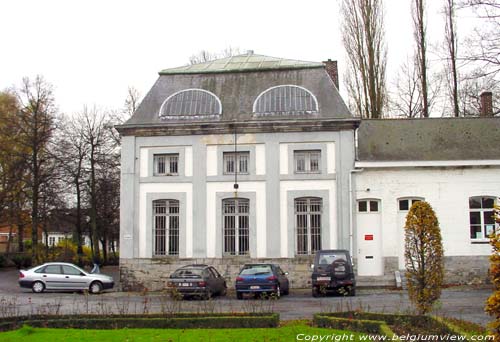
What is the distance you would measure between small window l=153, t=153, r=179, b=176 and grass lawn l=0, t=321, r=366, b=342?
49.6 ft

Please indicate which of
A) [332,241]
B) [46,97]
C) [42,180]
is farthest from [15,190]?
[332,241]

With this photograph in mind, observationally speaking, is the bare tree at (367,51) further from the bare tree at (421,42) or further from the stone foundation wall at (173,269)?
the stone foundation wall at (173,269)

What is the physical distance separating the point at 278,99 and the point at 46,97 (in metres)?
20.2

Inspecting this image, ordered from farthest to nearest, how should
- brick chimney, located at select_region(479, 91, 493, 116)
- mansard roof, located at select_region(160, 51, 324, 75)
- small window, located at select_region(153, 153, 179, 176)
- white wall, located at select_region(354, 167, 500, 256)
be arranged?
brick chimney, located at select_region(479, 91, 493, 116)
mansard roof, located at select_region(160, 51, 324, 75)
small window, located at select_region(153, 153, 179, 176)
white wall, located at select_region(354, 167, 500, 256)

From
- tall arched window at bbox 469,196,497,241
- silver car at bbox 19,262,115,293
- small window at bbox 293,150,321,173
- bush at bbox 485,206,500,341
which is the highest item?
small window at bbox 293,150,321,173

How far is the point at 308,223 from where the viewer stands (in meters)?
26.0

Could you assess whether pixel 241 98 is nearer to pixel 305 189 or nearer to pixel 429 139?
pixel 305 189

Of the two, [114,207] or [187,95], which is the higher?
[187,95]

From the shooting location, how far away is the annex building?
83.6ft

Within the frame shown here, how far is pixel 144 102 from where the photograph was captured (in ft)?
92.0

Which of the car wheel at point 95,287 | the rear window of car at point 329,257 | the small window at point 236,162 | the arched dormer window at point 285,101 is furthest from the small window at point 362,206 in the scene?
the car wheel at point 95,287

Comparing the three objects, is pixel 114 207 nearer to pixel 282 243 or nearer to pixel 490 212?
pixel 282 243

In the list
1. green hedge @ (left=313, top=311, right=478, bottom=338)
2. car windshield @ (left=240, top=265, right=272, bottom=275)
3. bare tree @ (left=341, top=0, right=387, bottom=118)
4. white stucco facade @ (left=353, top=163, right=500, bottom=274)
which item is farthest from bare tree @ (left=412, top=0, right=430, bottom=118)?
green hedge @ (left=313, top=311, right=478, bottom=338)

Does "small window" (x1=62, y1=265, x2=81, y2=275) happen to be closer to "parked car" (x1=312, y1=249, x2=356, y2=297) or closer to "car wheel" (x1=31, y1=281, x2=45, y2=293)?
→ "car wheel" (x1=31, y1=281, x2=45, y2=293)
